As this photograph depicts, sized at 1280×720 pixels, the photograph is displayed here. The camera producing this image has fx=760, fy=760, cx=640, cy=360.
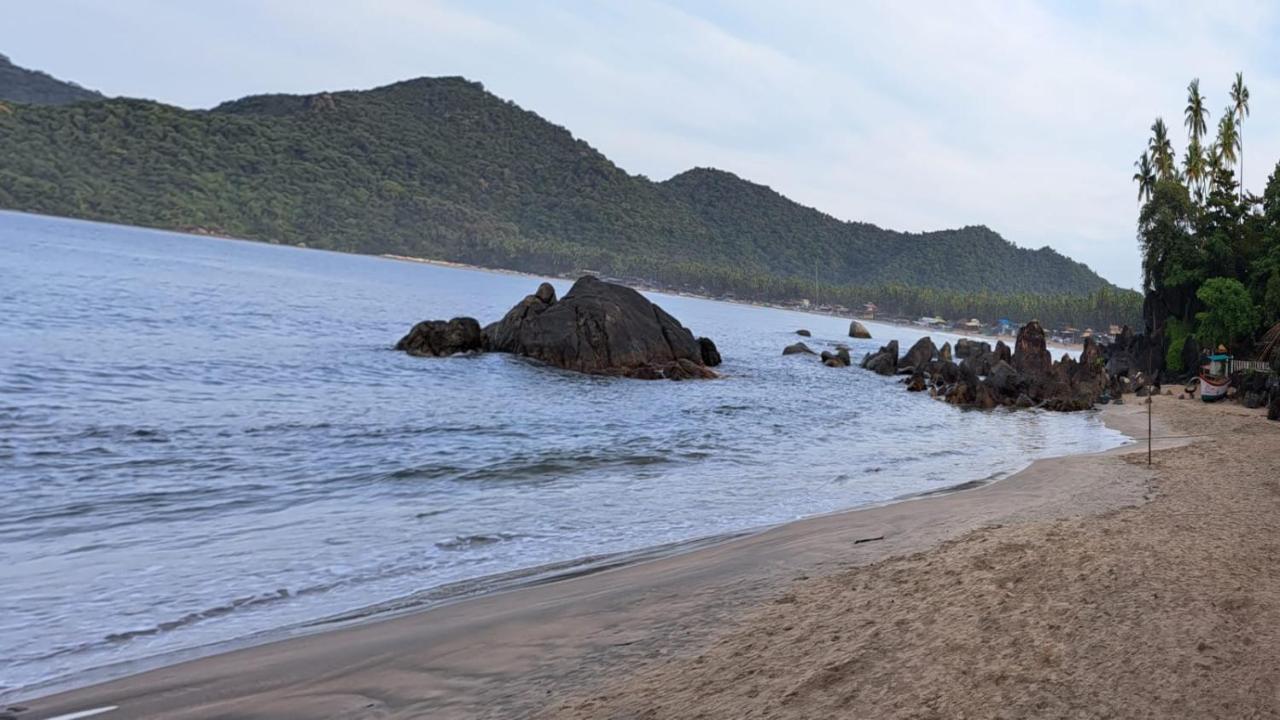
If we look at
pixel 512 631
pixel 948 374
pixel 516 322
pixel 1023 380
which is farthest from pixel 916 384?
pixel 512 631

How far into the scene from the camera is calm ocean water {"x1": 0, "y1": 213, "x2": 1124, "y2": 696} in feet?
25.0

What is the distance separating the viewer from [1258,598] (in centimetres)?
629

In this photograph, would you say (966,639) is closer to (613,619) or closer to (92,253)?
(613,619)

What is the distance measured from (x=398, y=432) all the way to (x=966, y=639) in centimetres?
1473

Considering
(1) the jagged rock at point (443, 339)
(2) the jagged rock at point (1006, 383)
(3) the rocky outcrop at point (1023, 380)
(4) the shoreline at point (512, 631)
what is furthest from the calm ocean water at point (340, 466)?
(2) the jagged rock at point (1006, 383)

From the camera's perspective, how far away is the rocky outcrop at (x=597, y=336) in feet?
113

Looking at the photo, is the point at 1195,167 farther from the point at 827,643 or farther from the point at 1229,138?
the point at 827,643

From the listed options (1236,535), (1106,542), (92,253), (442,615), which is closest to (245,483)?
(442,615)

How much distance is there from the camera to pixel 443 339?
35938 mm

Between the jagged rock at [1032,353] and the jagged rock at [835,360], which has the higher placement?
the jagged rock at [1032,353]

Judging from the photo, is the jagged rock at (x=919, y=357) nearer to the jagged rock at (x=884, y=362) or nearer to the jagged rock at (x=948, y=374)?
the jagged rock at (x=884, y=362)

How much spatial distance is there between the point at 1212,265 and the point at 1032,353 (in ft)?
63.1

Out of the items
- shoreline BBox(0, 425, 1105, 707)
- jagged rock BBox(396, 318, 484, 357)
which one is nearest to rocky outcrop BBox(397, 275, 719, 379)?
jagged rock BBox(396, 318, 484, 357)

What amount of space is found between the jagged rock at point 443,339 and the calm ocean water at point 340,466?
152 centimetres
